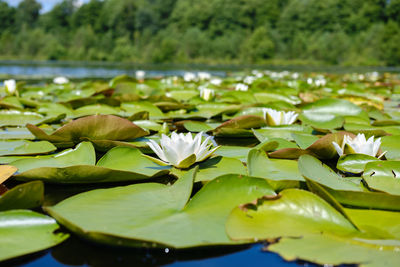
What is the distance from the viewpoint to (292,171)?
1059 mm

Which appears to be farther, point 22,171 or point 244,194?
point 22,171

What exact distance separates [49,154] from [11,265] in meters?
0.72

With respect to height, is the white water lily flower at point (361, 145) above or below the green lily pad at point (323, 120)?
above

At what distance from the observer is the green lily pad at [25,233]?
2.06ft

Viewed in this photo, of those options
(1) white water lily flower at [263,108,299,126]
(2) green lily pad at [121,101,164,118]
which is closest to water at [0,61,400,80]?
(2) green lily pad at [121,101,164,118]

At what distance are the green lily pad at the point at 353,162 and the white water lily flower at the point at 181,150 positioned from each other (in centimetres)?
45

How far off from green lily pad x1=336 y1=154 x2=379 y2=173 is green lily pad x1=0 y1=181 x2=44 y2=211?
90cm

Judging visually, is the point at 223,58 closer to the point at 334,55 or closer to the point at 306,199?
the point at 334,55

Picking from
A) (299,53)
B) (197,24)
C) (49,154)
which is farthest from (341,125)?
(197,24)

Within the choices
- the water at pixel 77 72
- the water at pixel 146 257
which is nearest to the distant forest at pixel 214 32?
the water at pixel 77 72

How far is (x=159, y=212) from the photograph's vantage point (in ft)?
2.47

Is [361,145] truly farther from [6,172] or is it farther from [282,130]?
[6,172]

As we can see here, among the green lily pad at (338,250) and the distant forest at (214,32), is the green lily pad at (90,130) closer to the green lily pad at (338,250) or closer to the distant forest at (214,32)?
the green lily pad at (338,250)

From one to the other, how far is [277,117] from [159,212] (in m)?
1.17
